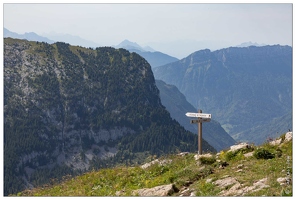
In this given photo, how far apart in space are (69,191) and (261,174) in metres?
11.2

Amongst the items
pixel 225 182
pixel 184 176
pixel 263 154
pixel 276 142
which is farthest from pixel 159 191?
pixel 276 142

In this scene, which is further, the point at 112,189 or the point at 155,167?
the point at 155,167

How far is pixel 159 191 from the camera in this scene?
926 inches

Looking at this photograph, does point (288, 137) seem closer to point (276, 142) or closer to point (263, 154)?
point (276, 142)

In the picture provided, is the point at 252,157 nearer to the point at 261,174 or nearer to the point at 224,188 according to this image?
the point at 261,174

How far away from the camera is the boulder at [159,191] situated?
23225 millimetres

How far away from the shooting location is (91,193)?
2659 cm

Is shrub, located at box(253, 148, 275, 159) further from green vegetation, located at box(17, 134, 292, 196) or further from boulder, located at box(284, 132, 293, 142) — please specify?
boulder, located at box(284, 132, 293, 142)

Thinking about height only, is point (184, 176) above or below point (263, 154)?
below

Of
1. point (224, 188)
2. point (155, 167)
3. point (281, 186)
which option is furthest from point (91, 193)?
point (281, 186)

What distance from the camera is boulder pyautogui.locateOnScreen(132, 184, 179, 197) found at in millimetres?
23225

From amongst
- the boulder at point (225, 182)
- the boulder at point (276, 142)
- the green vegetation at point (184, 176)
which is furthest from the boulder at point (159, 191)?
the boulder at point (276, 142)

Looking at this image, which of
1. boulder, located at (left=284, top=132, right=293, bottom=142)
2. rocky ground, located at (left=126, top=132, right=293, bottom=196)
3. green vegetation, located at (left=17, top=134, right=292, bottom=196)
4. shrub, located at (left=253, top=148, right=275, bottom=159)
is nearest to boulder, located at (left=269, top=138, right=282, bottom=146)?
boulder, located at (left=284, top=132, right=293, bottom=142)

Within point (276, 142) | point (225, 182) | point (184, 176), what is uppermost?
point (276, 142)
